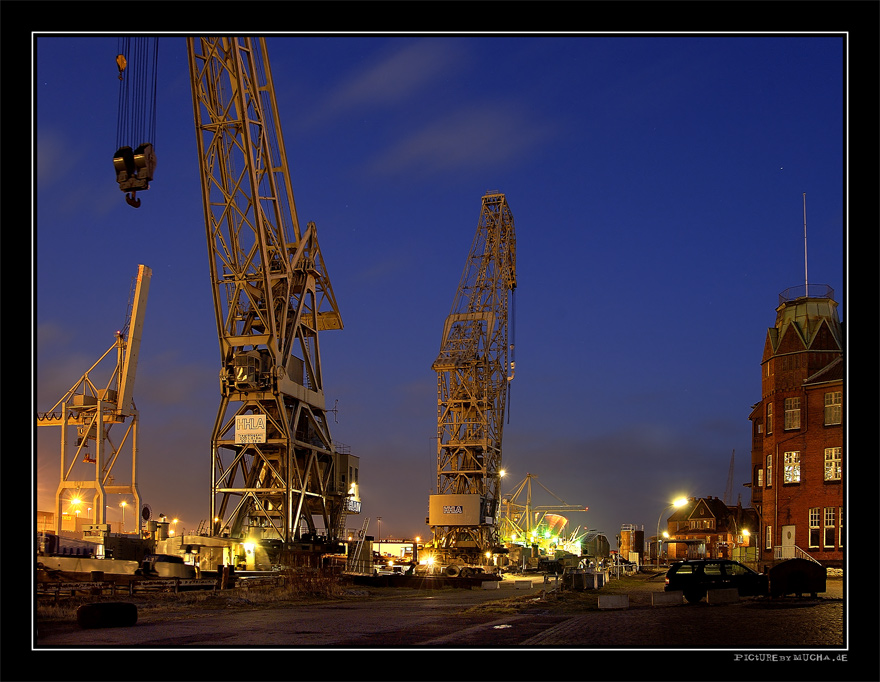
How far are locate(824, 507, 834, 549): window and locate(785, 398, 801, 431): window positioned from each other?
16.3 feet

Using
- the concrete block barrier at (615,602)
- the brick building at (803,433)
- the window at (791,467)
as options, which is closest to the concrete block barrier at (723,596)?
the concrete block barrier at (615,602)

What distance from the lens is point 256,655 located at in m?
13.3

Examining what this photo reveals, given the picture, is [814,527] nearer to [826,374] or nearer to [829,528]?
[829,528]

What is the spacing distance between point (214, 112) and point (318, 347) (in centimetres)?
1682

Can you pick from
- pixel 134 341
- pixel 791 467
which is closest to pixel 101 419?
pixel 134 341

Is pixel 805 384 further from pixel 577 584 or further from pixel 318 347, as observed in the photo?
pixel 318 347

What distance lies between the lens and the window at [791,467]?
5081 cm

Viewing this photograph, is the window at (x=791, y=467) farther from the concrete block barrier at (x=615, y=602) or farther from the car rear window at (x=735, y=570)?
the concrete block barrier at (x=615, y=602)

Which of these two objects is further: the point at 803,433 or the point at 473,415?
the point at 473,415

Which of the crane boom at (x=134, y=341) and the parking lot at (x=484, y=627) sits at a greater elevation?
the crane boom at (x=134, y=341)

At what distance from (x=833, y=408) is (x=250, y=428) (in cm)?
3219

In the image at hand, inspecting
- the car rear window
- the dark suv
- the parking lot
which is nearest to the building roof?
the parking lot

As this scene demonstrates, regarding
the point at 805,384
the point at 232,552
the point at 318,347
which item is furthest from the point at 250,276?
the point at 805,384

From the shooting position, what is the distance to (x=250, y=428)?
173 ft
